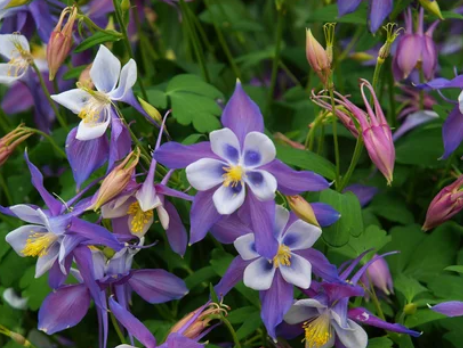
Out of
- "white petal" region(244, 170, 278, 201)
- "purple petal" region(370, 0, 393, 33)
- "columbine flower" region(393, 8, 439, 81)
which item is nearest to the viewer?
"white petal" region(244, 170, 278, 201)

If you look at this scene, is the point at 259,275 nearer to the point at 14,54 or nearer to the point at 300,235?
the point at 300,235

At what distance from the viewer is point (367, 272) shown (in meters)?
1.01

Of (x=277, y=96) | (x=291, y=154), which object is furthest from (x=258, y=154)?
(x=277, y=96)

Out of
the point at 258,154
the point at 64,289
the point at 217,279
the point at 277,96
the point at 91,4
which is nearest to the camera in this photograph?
the point at 258,154

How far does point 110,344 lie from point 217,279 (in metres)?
0.19

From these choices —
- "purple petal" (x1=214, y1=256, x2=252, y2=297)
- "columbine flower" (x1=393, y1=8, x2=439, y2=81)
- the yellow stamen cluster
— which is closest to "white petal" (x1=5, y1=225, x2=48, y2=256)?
the yellow stamen cluster

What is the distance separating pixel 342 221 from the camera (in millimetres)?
896

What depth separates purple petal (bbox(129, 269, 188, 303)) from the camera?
960 mm

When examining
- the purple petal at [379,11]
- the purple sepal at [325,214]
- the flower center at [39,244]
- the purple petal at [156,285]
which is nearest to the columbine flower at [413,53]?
the purple petal at [379,11]

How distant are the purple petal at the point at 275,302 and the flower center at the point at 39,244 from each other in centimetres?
26

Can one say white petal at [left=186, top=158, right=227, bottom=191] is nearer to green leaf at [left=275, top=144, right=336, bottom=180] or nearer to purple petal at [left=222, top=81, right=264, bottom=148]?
purple petal at [left=222, top=81, right=264, bottom=148]

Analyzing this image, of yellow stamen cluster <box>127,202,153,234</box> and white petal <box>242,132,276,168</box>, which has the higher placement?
white petal <box>242,132,276,168</box>

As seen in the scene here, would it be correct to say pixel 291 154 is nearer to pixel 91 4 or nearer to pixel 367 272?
pixel 367 272

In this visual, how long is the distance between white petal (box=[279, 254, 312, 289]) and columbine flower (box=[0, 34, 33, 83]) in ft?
1.53
